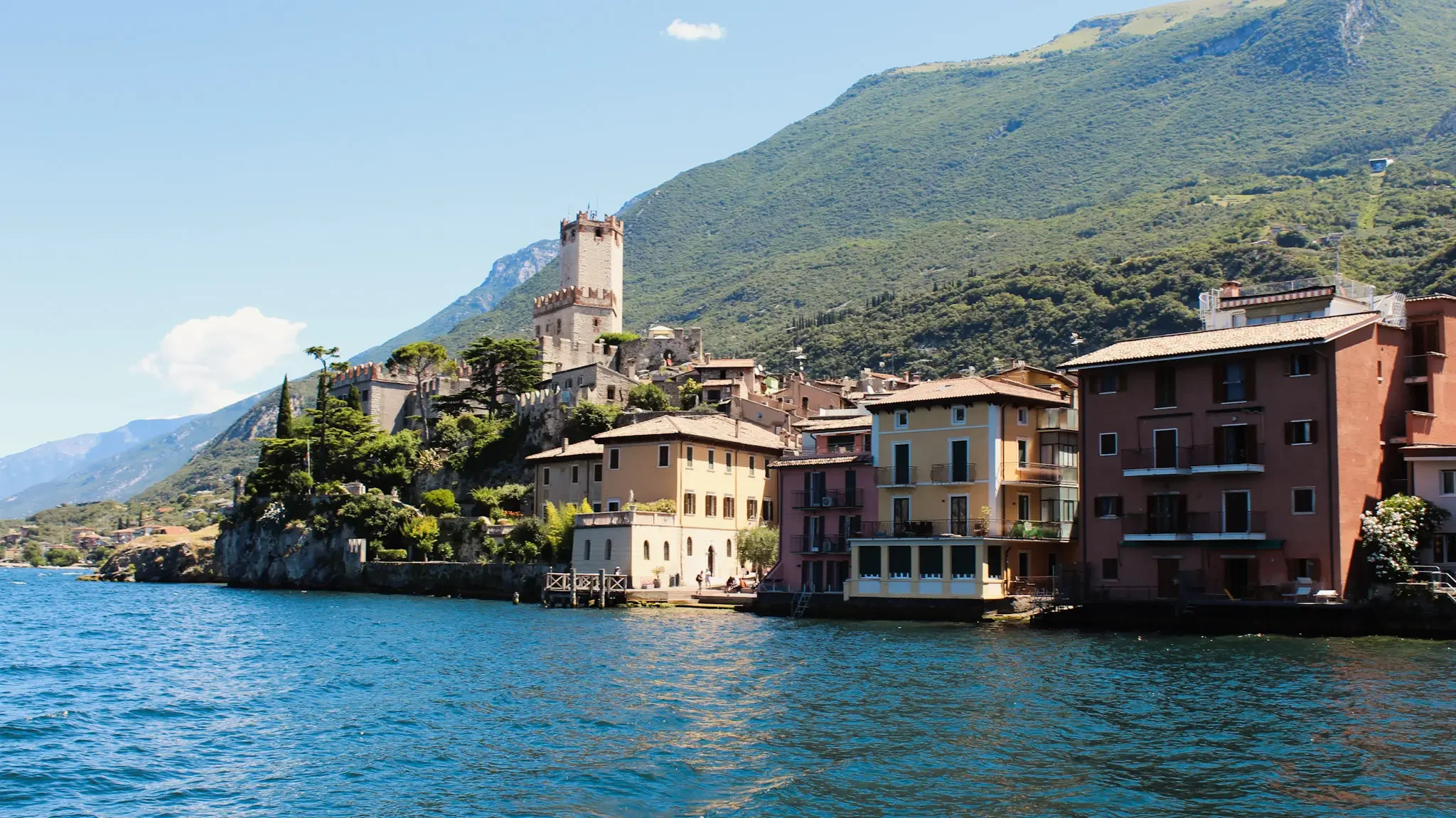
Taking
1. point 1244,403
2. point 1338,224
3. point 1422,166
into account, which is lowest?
point 1244,403

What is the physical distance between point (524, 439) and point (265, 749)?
68596mm

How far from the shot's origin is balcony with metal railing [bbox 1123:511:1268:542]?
48953 mm

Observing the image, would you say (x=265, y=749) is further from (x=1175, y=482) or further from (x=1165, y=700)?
(x=1175, y=482)

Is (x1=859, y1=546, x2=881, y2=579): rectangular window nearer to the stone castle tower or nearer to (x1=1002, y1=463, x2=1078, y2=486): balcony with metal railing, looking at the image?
(x1=1002, y1=463, x2=1078, y2=486): balcony with metal railing

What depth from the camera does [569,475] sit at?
84.9 m

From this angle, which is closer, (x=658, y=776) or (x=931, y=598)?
(x=658, y=776)

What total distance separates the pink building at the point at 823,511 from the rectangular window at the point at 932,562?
3.93 meters

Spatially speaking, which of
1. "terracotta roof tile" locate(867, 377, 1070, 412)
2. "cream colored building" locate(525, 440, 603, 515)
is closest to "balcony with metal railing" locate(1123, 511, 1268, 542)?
"terracotta roof tile" locate(867, 377, 1070, 412)

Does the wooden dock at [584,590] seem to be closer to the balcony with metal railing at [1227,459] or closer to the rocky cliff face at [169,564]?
the balcony with metal railing at [1227,459]

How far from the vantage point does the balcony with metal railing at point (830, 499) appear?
6288 centimetres

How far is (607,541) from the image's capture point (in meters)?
71.7

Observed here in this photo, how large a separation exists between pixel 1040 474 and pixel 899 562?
708 centimetres

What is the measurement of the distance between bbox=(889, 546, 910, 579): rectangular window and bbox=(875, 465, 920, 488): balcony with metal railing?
9.49 feet

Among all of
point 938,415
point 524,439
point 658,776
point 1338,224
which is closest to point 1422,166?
point 1338,224
